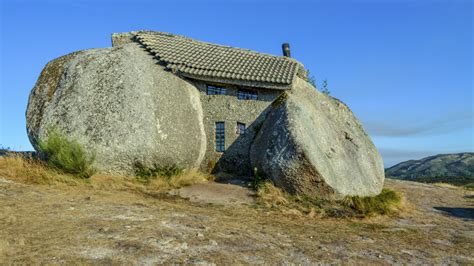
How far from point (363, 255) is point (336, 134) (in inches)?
392

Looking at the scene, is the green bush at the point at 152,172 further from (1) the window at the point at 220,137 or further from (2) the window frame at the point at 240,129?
(2) the window frame at the point at 240,129

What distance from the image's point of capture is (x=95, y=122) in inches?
638

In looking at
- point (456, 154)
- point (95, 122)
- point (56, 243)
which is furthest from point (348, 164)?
point (456, 154)

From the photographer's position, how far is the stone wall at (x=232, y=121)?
18.8 m

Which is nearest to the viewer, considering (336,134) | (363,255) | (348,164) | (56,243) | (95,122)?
(56,243)

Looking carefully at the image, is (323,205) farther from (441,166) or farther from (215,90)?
(441,166)

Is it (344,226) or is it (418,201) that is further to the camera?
(418,201)

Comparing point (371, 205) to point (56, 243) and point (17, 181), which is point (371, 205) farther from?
point (17, 181)

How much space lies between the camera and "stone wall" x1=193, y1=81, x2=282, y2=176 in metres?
18.8

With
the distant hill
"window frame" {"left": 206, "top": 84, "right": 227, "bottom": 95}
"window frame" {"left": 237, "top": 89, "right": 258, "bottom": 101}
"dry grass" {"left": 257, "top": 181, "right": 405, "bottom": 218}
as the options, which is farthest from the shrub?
the distant hill

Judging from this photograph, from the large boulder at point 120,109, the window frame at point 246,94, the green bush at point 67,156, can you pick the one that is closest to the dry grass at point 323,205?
the large boulder at point 120,109

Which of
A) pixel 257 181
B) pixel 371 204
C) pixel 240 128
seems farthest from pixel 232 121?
pixel 371 204

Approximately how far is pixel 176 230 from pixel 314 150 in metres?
7.74

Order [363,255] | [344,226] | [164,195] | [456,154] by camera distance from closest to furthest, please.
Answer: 1. [363,255]
2. [344,226]
3. [164,195]
4. [456,154]
